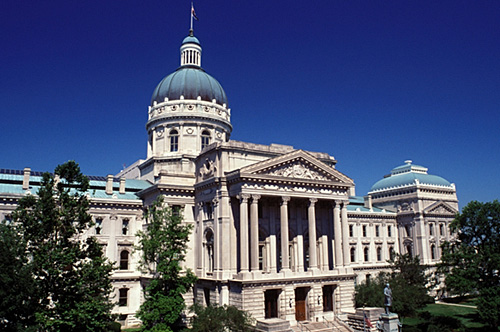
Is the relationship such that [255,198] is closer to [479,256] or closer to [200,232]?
[200,232]

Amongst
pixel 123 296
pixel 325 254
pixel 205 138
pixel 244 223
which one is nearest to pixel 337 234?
pixel 325 254

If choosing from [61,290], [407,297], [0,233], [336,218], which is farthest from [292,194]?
[0,233]

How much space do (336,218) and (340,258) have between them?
4.56 m

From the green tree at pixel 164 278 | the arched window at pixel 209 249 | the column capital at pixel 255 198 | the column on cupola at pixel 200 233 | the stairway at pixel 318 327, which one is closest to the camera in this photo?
the green tree at pixel 164 278

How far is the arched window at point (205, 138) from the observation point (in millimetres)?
66075

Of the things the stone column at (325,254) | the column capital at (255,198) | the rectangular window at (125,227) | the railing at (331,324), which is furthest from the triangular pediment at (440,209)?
the rectangular window at (125,227)

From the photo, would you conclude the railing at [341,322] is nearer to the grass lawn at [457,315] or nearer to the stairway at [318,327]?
the stairway at [318,327]

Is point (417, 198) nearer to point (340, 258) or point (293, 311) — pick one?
point (340, 258)

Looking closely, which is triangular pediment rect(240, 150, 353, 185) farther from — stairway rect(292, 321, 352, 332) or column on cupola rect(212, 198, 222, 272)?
stairway rect(292, 321, 352, 332)

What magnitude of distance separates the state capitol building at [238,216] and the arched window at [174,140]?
165 mm

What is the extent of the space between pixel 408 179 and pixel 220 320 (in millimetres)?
51769

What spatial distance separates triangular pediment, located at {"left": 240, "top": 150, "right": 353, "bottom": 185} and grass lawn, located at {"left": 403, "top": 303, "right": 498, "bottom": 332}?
17197 mm

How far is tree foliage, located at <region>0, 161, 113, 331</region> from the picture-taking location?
3094 cm

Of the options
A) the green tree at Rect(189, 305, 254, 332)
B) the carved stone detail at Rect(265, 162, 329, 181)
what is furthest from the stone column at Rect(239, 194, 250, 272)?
the green tree at Rect(189, 305, 254, 332)
